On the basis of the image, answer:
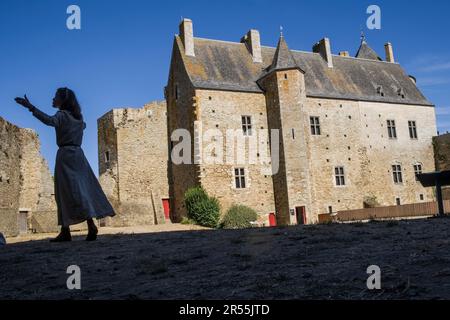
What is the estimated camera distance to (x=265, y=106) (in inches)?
1008

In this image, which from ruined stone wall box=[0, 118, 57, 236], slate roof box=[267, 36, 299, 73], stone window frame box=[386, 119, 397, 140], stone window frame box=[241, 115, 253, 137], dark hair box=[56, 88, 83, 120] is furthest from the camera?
stone window frame box=[386, 119, 397, 140]

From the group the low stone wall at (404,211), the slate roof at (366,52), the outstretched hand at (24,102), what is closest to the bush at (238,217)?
the low stone wall at (404,211)

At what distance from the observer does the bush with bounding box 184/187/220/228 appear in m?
22.4

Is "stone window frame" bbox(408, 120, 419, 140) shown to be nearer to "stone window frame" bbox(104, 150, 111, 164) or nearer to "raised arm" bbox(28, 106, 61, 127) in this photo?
"stone window frame" bbox(104, 150, 111, 164)

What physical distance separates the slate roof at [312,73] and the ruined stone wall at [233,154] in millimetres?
801

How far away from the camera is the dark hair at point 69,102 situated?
663cm

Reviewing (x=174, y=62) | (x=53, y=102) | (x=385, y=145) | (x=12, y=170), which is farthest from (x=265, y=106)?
(x=53, y=102)

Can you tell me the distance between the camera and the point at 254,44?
91.1 ft

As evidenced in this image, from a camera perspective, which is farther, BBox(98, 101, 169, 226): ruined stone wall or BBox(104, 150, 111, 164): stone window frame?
BBox(104, 150, 111, 164): stone window frame

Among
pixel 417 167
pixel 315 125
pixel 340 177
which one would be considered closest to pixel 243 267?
pixel 315 125

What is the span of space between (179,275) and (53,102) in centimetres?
357

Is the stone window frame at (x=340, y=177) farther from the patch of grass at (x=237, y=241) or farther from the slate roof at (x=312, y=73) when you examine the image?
the patch of grass at (x=237, y=241)

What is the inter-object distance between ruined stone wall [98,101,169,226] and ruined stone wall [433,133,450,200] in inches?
713

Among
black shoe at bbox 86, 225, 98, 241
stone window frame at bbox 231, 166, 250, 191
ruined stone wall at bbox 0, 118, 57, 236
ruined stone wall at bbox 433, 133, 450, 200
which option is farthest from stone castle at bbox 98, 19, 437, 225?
black shoe at bbox 86, 225, 98, 241
